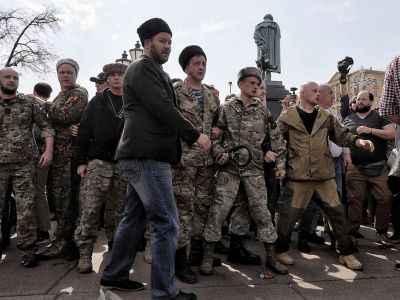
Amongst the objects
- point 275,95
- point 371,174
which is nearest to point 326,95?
point 371,174

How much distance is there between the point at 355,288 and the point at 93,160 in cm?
270

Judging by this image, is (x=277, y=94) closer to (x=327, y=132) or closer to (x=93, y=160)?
(x=327, y=132)

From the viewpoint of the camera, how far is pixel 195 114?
135 inches

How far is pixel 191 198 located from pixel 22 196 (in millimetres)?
1881

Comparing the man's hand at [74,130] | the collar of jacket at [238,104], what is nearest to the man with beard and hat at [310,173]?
the collar of jacket at [238,104]

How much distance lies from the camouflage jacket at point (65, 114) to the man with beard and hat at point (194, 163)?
124cm

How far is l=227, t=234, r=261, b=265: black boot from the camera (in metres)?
3.50

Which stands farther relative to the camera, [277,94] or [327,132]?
[277,94]

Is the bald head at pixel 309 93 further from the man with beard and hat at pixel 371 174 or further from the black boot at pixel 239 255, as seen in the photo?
the black boot at pixel 239 255

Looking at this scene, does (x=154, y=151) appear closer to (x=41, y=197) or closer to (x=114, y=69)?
(x=114, y=69)

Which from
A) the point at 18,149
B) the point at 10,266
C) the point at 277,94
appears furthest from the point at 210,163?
the point at 277,94

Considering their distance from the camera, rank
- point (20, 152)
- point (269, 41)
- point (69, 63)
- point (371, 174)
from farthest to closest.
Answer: point (269, 41), point (371, 174), point (69, 63), point (20, 152)

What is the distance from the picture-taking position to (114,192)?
3686mm

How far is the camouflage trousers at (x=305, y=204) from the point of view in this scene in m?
3.49
